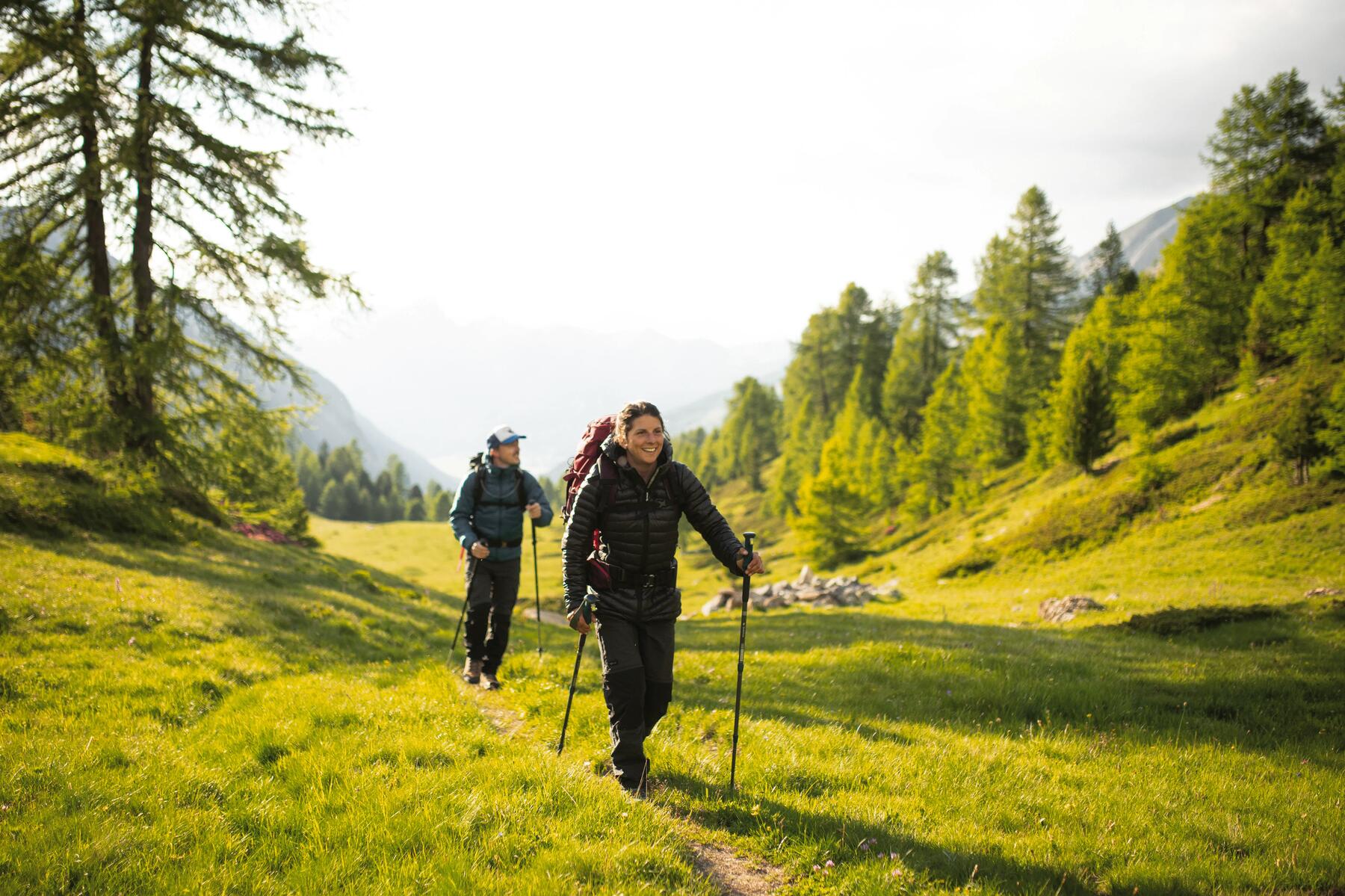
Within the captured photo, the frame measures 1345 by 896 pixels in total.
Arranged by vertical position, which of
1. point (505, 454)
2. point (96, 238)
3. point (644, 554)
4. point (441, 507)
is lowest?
point (441, 507)

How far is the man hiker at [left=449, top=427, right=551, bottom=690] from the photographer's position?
9219mm

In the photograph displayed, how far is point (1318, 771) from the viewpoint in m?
6.14

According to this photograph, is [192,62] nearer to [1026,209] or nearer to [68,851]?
[68,851]

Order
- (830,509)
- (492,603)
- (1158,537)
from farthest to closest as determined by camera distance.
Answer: (830,509) → (1158,537) → (492,603)

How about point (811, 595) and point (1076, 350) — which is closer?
point (811, 595)

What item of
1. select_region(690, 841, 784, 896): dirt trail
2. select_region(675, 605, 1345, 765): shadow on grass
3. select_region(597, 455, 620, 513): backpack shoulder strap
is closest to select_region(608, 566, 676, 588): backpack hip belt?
select_region(597, 455, 620, 513): backpack shoulder strap

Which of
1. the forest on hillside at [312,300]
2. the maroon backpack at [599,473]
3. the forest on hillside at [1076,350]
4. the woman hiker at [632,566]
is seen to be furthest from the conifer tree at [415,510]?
the woman hiker at [632,566]

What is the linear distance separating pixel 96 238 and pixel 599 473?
1991 cm

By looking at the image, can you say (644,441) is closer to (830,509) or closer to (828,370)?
(830,509)

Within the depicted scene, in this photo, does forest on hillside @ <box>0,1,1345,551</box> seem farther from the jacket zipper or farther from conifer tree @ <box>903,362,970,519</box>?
the jacket zipper

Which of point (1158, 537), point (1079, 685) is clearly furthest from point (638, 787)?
point (1158, 537)

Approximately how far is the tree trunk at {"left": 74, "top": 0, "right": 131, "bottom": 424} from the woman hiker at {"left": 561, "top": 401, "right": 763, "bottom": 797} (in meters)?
16.3

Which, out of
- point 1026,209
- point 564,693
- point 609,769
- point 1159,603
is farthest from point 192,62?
point 1026,209

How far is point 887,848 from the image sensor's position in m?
4.64
